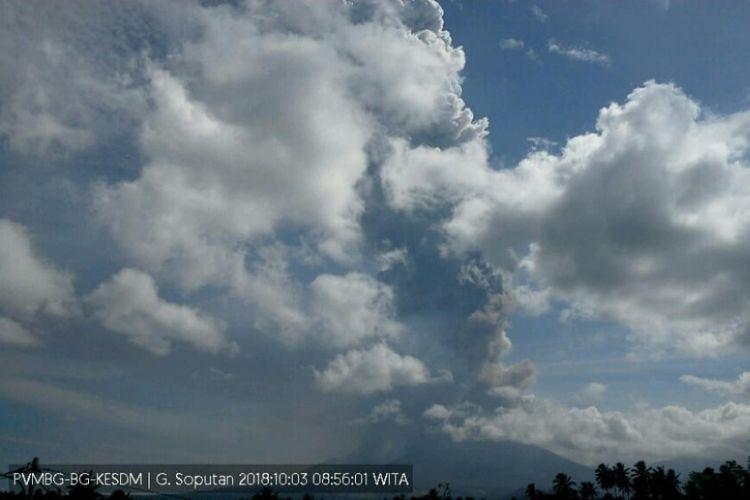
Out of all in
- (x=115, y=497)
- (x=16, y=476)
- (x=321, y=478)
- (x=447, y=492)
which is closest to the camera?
(x=16, y=476)

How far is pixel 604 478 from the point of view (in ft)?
472

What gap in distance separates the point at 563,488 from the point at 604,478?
38.4 feet

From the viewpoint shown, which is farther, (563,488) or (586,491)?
(586,491)

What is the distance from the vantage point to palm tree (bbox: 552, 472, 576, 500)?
5399 inches

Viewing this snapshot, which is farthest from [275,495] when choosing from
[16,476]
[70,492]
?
[16,476]

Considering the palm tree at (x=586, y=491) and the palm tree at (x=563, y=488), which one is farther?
the palm tree at (x=586, y=491)

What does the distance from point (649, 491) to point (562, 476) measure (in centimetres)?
1814

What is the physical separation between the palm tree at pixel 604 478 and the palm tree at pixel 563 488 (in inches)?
305

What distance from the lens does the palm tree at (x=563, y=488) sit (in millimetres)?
137125

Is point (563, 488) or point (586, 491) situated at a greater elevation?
point (563, 488)

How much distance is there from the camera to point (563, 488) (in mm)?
139500

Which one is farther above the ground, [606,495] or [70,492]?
[70,492]

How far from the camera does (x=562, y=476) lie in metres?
141

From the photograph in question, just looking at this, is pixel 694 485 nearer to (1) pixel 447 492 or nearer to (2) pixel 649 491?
(2) pixel 649 491
